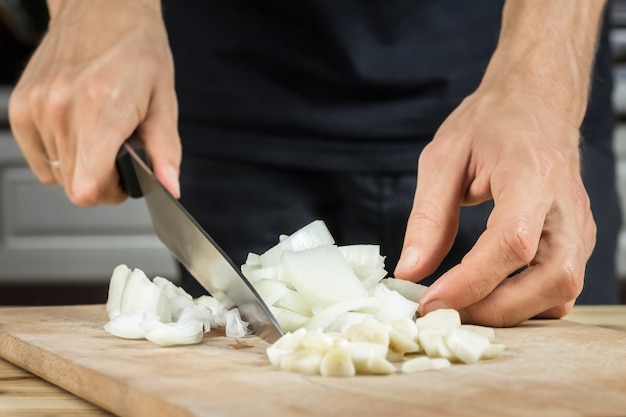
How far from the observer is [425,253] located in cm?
95

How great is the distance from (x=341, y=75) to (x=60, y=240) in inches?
45.8

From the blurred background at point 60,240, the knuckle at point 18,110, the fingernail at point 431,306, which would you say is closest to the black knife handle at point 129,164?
the knuckle at point 18,110

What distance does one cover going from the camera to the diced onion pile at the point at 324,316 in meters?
0.72

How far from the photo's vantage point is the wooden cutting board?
0.61 m

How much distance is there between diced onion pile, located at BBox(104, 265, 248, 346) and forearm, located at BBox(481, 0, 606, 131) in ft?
1.33

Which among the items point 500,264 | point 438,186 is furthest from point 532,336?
point 438,186

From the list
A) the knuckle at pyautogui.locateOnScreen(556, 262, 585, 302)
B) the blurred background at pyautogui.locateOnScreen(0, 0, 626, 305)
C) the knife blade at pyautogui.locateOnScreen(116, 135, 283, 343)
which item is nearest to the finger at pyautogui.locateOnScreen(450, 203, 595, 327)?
the knuckle at pyautogui.locateOnScreen(556, 262, 585, 302)

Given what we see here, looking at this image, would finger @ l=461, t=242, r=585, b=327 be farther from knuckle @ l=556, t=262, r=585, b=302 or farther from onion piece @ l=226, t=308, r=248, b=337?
onion piece @ l=226, t=308, r=248, b=337

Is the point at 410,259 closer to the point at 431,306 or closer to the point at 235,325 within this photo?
the point at 431,306

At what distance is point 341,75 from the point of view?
1.38 metres

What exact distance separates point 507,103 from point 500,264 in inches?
8.1

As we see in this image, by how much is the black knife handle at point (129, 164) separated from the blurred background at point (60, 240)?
1.11 meters

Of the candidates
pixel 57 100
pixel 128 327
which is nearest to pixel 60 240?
pixel 57 100

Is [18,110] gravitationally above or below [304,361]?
above
